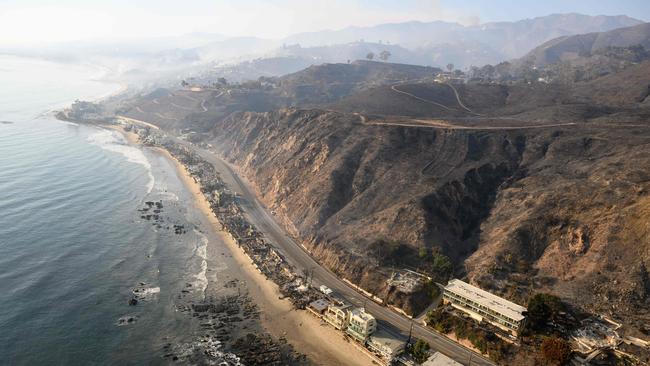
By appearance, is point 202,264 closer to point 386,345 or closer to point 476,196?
point 386,345

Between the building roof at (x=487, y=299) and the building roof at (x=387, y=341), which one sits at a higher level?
the building roof at (x=487, y=299)

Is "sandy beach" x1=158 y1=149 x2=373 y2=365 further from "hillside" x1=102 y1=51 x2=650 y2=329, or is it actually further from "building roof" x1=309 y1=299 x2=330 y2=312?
"hillside" x1=102 y1=51 x2=650 y2=329

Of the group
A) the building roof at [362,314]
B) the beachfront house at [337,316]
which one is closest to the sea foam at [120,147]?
the beachfront house at [337,316]

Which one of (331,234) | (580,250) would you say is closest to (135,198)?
(331,234)

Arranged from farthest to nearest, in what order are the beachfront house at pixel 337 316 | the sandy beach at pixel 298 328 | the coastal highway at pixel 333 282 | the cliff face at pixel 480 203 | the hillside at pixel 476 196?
the hillside at pixel 476 196 < the cliff face at pixel 480 203 < the beachfront house at pixel 337 316 < the sandy beach at pixel 298 328 < the coastal highway at pixel 333 282

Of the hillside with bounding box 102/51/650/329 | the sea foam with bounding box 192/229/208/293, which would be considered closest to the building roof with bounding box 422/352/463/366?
the hillside with bounding box 102/51/650/329

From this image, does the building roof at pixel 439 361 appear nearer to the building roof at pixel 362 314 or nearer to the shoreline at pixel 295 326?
the shoreline at pixel 295 326

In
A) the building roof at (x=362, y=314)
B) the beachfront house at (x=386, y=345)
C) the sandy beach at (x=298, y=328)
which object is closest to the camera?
the beachfront house at (x=386, y=345)

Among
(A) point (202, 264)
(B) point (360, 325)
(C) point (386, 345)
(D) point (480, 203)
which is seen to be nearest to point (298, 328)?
(B) point (360, 325)
